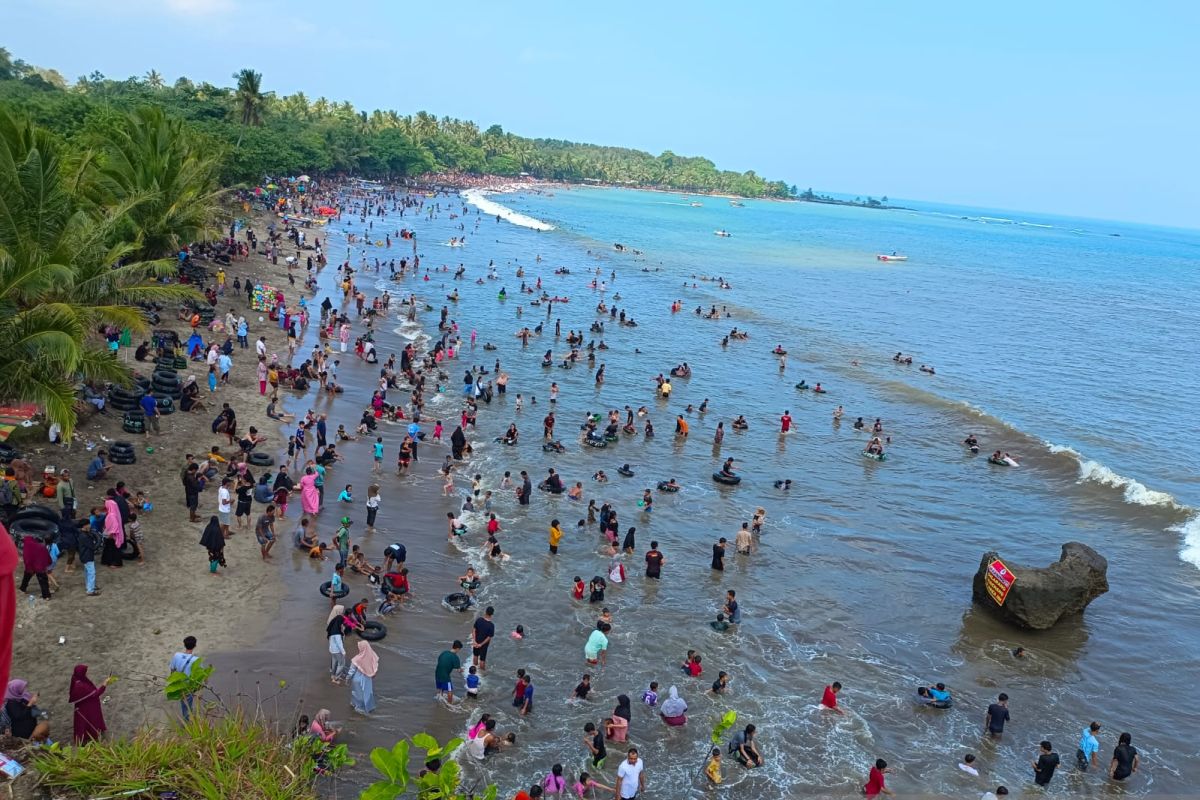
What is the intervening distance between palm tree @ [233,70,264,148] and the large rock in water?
83.3 meters

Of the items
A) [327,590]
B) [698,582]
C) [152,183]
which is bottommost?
[698,582]

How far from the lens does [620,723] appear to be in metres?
13.4

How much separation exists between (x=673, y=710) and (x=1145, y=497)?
24.0 metres

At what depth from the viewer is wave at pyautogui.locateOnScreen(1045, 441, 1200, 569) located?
25.7m

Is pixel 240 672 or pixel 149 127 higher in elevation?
pixel 149 127

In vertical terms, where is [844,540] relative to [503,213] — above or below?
below

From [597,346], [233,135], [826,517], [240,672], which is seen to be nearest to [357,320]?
[597,346]

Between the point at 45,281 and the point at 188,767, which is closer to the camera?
the point at 188,767

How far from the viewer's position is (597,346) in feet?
148

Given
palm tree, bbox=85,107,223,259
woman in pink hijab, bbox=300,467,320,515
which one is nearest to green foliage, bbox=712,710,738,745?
woman in pink hijab, bbox=300,467,320,515

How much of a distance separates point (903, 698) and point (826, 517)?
9.48 meters

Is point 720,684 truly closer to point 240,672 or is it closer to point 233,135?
point 240,672

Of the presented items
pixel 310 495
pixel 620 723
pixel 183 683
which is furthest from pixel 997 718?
pixel 310 495

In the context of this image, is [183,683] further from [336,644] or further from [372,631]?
[372,631]
